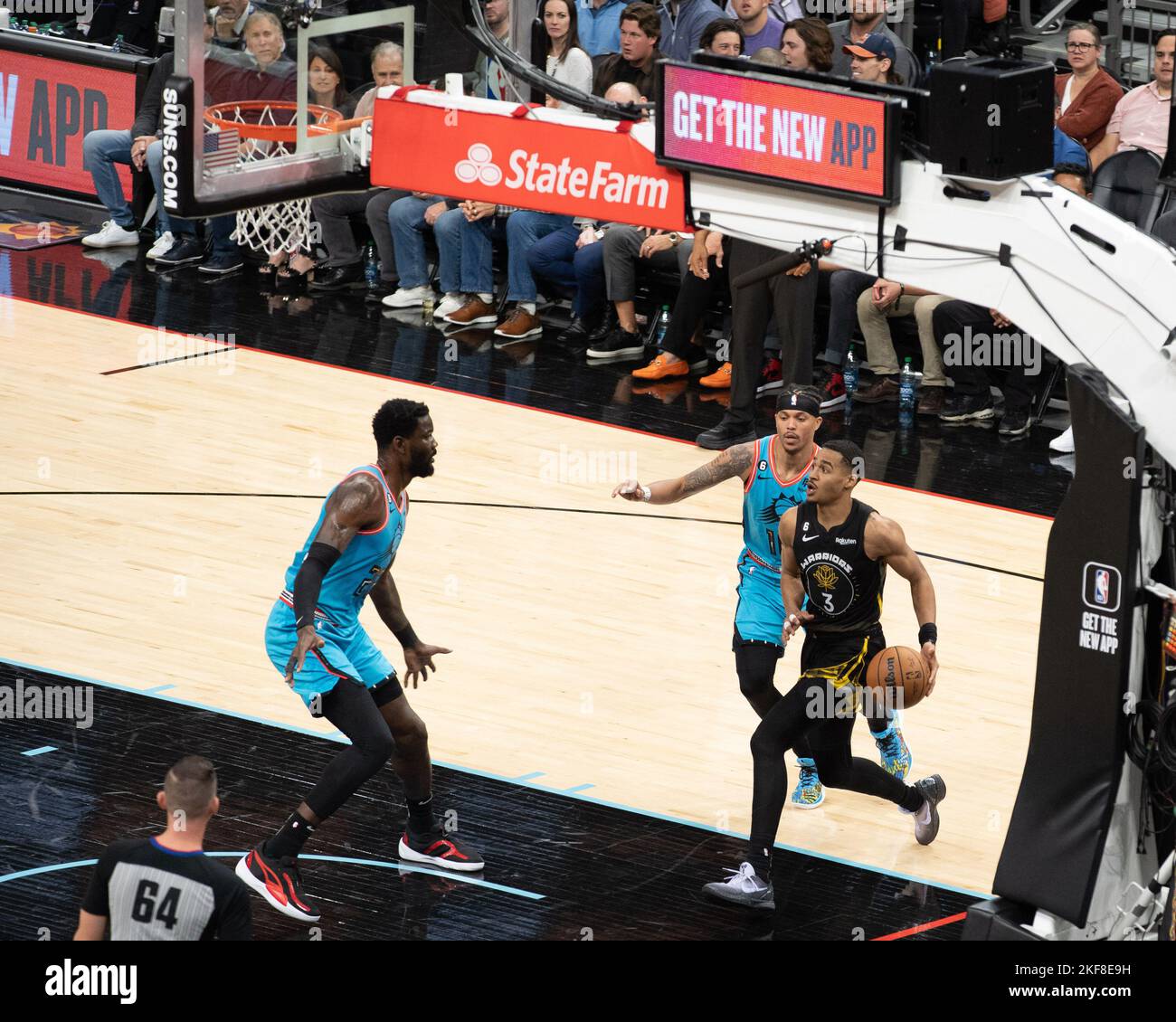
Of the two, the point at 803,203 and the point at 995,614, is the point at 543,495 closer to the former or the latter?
the point at 995,614

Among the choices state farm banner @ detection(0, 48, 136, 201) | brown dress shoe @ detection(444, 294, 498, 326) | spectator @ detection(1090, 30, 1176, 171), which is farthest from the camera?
state farm banner @ detection(0, 48, 136, 201)

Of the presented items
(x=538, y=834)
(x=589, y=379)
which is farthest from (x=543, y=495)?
(x=538, y=834)

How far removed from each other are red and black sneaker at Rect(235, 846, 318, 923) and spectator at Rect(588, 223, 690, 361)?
843 cm

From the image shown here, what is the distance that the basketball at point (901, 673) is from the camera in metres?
8.41

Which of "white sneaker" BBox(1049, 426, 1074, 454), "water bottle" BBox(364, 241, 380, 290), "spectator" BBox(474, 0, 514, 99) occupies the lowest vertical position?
"white sneaker" BBox(1049, 426, 1074, 454)

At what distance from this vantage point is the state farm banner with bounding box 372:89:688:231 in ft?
25.4

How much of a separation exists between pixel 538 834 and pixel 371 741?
117 cm

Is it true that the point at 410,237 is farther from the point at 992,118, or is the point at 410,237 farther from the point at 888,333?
the point at 992,118

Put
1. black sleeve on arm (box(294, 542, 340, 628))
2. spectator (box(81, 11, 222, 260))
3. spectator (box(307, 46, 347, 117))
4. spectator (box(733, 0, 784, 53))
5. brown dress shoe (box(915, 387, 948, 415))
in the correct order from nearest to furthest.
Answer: black sleeve on arm (box(294, 542, 340, 628))
spectator (box(307, 46, 347, 117))
brown dress shoe (box(915, 387, 948, 415))
spectator (box(733, 0, 784, 53))
spectator (box(81, 11, 222, 260))

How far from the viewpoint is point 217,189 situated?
9.09 m

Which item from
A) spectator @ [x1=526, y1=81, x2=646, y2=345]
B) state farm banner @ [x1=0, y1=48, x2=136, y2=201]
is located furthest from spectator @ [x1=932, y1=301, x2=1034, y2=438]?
state farm banner @ [x1=0, y1=48, x2=136, y2=201]

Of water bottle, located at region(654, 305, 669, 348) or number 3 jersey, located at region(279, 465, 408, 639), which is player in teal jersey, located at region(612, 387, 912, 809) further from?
water bottle, located at region(654, 305, 669, 348)
